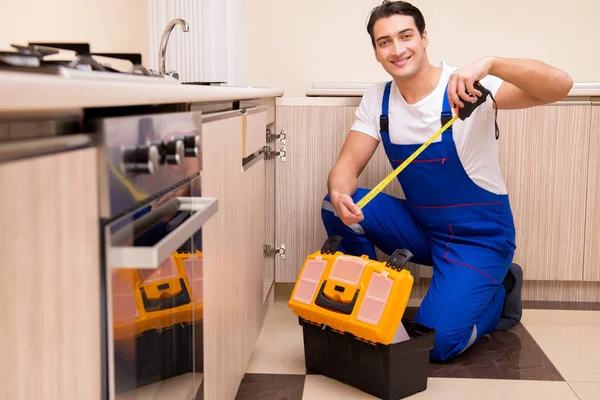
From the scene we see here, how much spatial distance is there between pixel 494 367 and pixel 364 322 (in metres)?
0.57

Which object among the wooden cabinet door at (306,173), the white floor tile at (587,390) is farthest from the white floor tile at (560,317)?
the wooden cabinet door at (306,173)

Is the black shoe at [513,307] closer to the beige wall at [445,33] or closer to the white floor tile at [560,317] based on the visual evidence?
the white floor tile at [560,317]

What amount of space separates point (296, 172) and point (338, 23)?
112 cm

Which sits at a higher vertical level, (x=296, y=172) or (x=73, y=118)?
(x=73, y=118)

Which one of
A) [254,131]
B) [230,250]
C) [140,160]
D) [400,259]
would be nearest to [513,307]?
[400,259]

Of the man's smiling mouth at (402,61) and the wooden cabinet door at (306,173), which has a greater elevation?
the man's smiling mouth at (402,61)

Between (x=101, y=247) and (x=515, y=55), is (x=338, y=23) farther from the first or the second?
(x=101, y=247)

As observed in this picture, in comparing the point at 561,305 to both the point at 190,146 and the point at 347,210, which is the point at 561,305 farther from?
the point at 190,146

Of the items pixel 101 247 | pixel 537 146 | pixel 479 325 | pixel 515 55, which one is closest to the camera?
pixel 101 247

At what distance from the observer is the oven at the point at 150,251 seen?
2.80ft

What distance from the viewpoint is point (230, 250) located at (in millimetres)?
1763

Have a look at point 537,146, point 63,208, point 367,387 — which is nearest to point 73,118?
point 63,208

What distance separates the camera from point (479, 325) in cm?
251

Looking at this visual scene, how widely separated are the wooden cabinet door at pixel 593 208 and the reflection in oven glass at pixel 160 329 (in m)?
1.93
